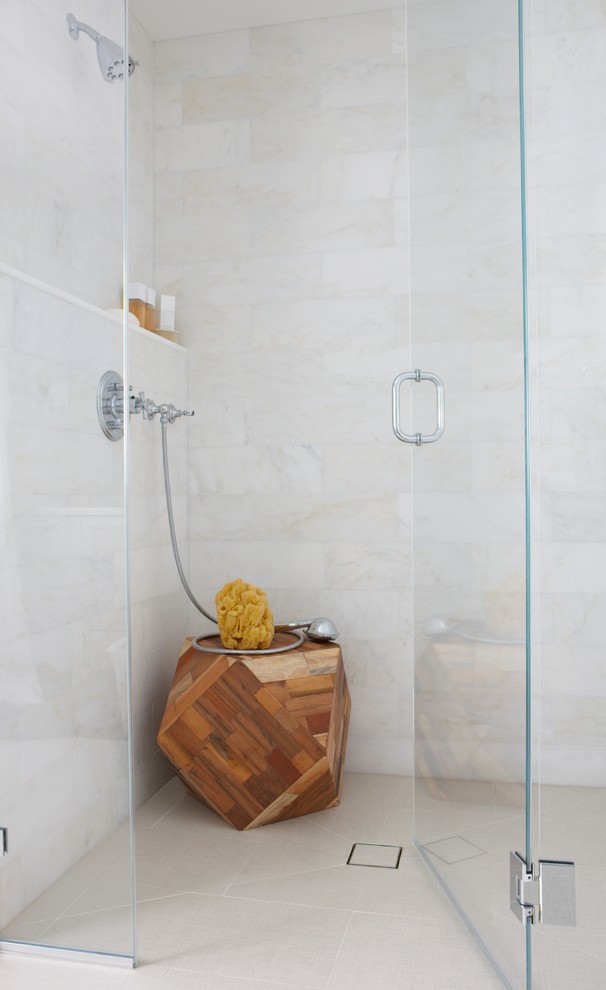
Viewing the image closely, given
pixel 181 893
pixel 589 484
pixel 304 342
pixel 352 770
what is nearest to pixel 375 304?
pixel 304 342

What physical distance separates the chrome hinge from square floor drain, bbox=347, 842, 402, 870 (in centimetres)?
72

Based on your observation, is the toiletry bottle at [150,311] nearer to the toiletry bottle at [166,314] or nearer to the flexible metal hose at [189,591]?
the toiletry bottle at [166,314]

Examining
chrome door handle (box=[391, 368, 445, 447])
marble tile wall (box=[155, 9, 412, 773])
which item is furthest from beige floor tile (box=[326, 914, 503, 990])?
chrome door handle (box=[391, 368, 445, 447])

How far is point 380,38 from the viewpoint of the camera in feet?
8.63

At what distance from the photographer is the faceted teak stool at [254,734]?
2068 millimetres

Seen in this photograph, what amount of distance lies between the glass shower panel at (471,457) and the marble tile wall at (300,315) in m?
0.59

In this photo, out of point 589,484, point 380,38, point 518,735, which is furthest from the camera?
point 380,38

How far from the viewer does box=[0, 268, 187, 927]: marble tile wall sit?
5.17 ft

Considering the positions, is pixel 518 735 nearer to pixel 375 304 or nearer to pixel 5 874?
pixel 5 874

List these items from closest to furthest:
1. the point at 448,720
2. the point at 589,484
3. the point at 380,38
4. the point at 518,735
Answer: the point at 518,735 → the point at 589,484 → the point at 448,720 → the point at 380,38

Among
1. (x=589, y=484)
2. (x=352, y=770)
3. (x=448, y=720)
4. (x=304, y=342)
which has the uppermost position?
(x=304, y=342)

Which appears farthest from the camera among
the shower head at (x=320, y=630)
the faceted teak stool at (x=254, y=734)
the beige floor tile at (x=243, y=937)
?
the shower head at (x=320, y=630)

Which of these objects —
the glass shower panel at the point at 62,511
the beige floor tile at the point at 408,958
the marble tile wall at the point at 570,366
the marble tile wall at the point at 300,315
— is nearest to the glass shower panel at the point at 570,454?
the marble tile wall at the point at 570,366

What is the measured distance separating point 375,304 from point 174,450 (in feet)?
2.77
